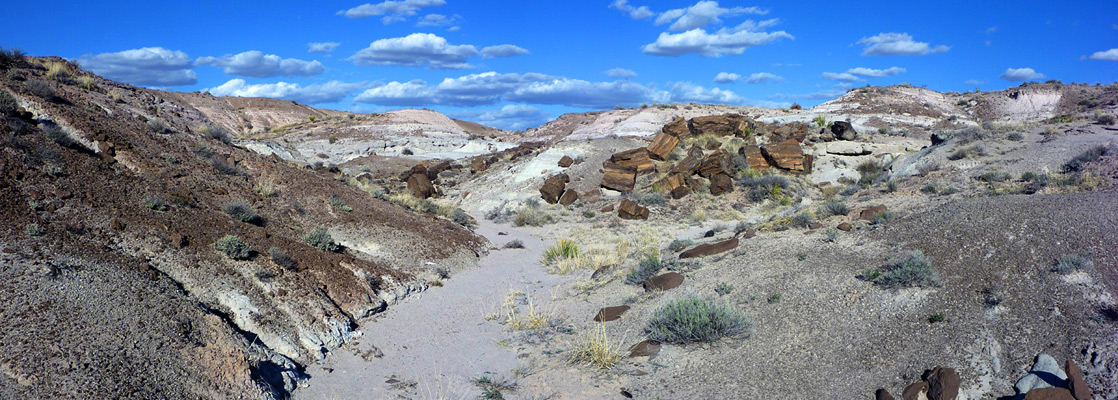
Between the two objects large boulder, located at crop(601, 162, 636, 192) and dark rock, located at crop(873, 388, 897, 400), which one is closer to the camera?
dark rock, located at crop(873, 388, 897, 400)

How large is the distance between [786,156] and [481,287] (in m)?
16.9

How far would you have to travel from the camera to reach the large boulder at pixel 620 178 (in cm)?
2399

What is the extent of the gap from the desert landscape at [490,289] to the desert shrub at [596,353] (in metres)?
0.04

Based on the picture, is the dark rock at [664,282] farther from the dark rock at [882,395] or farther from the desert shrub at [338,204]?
the desert shrub at [338,204]

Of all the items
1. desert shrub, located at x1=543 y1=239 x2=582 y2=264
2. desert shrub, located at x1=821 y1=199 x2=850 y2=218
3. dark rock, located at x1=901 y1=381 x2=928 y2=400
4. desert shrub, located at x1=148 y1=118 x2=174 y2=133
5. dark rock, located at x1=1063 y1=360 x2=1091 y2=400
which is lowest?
desert shrub, located at x1=543 y1=239 x2=582 y2=264

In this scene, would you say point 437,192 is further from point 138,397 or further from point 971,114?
point 971,114

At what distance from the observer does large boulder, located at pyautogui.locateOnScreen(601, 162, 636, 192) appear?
78.7 feet

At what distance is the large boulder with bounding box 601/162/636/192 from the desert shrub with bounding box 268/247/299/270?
52.5ft

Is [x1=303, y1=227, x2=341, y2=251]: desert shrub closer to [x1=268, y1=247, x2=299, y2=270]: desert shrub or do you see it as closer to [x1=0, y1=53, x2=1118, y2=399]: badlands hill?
[x1=0, y1=53, x2=1118, y2=399]: badlands hill

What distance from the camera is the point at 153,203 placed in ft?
30.5

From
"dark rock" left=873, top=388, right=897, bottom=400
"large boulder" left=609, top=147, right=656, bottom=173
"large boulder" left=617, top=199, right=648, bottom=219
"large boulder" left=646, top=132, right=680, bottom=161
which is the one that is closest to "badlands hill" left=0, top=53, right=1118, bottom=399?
"dark rock" left=873, top=388, right=897, bottom=400

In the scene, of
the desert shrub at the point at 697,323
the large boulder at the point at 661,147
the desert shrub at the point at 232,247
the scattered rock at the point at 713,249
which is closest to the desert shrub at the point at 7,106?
the desert shrub at the point at 232,247

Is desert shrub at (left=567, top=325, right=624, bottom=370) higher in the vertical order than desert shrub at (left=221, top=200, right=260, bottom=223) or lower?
lower

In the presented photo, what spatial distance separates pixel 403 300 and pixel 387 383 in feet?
12.1
